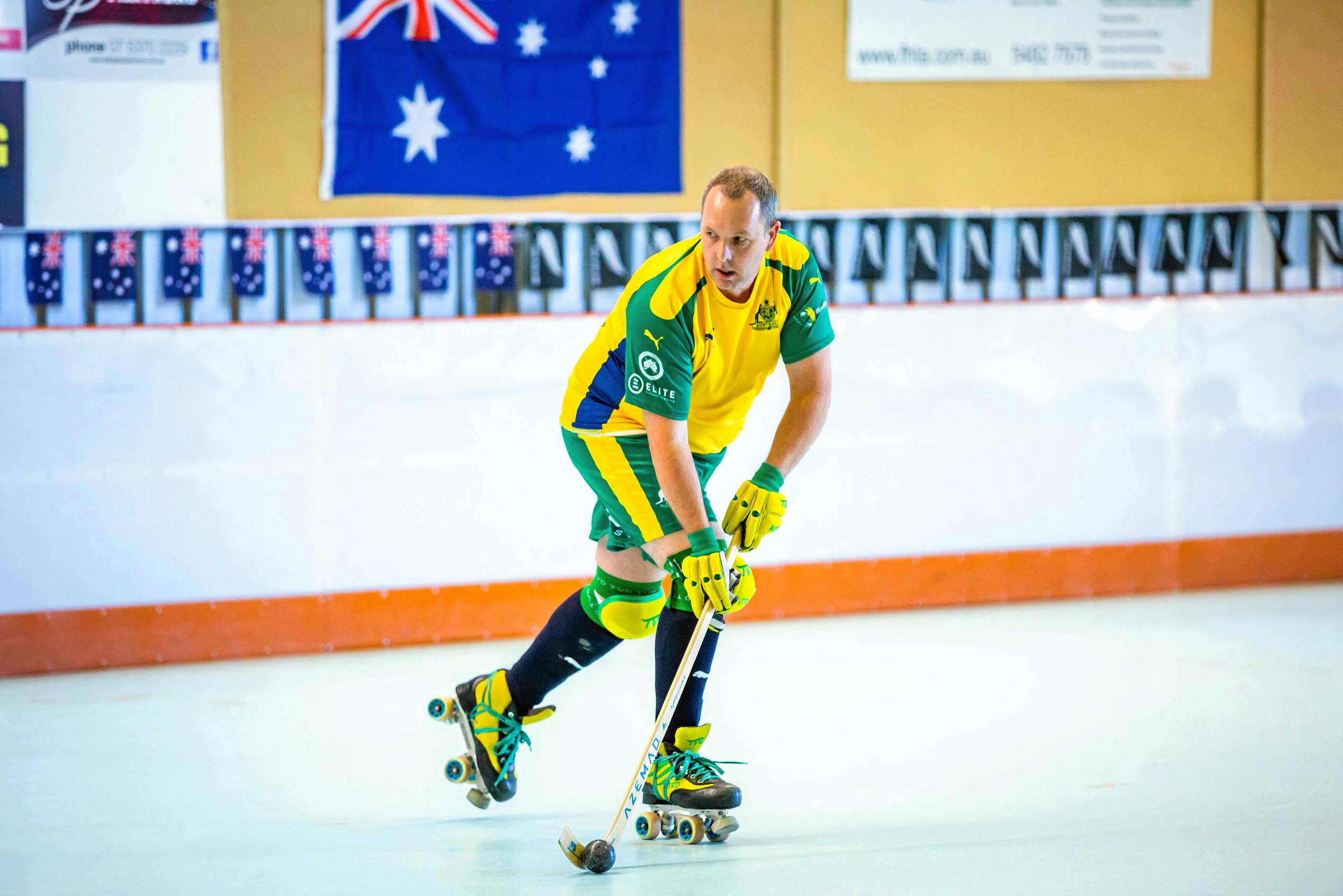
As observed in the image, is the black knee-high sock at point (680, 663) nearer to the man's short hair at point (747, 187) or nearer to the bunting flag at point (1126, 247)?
the man's short hair at point (747, 187)

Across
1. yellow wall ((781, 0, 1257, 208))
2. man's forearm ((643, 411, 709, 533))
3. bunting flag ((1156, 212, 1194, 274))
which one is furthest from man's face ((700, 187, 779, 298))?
bunting flag ((1156, 212, 1194, 274))

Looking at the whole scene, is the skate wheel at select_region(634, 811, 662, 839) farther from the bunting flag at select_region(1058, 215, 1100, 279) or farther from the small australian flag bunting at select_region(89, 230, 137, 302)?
the bunting flag at select_region(1058, 215, 1100, 279)

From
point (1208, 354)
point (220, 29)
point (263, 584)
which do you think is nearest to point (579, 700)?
point (263, 584)

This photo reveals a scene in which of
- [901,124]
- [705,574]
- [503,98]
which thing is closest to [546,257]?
[503,98]

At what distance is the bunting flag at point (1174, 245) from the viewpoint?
5852 mm

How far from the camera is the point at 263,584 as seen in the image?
5.09 metres

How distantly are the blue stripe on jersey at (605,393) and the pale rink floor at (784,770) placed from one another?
0.92 metres

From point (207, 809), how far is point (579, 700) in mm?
1318

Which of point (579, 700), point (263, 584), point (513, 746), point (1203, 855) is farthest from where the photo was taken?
point (263, 584)

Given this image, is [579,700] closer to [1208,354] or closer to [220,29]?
[220,29]

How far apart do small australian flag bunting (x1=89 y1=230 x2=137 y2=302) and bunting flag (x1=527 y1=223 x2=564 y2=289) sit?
1.42 meters

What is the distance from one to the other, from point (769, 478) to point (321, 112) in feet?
9.19

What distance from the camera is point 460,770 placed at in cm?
328

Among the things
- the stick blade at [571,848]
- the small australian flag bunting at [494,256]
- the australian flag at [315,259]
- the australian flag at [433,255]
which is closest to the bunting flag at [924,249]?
the small australian flag bunting at [494,256]
